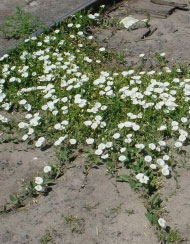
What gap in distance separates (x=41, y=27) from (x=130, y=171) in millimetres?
3029

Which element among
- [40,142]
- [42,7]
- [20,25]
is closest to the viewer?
[40,142]

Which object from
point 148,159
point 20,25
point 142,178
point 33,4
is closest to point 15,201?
point 142,178

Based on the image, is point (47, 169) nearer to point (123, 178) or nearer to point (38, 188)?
point (38, 188)

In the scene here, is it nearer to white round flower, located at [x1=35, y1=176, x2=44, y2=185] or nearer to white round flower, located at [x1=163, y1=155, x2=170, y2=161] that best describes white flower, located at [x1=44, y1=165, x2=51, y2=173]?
white round flower, located at [x1=35, y1=176, x2=44, y2=185]

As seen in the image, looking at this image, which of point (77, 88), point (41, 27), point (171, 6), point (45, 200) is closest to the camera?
point (45, 200)

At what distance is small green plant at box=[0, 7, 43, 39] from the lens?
22.4 feet

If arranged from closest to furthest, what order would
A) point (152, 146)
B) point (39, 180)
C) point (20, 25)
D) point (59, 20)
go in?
1. point (39, 180)
2. point (152, 146)
3. point (59, 20)
4. point (20, 25)

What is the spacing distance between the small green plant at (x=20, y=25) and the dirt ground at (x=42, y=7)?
0.13 m

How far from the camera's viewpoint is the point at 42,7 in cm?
773

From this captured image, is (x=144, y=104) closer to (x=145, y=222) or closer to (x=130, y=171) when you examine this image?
(x=130, y=171)

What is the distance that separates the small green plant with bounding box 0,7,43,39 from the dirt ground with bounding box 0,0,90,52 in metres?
0.13

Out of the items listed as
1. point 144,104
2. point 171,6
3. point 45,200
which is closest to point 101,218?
point 45,200

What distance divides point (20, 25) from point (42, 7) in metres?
0.76

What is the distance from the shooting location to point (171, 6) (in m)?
7.36
